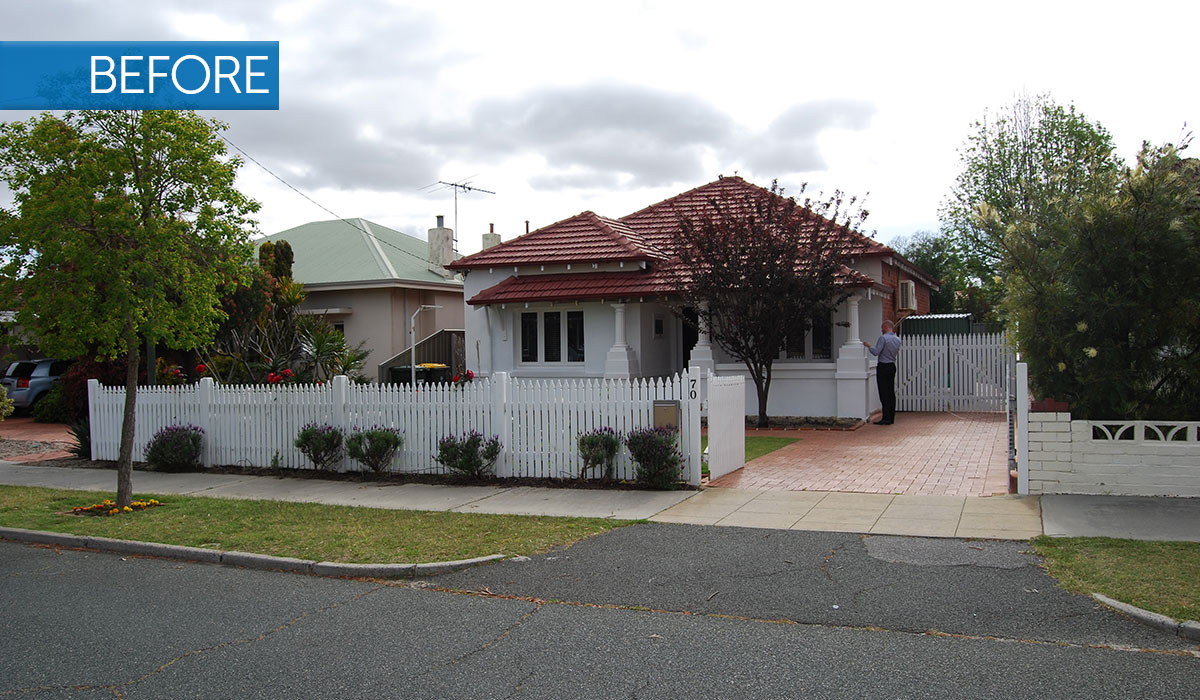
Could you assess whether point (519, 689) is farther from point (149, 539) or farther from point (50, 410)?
point (50, 410)

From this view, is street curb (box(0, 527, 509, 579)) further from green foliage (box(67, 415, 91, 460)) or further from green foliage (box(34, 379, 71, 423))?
green foliage (box(34, 379, 71, 423))

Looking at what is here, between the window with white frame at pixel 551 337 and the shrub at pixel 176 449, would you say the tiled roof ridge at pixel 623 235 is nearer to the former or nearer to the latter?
the window with white frame at pixel 551 337

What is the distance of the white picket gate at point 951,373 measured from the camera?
2044 cm

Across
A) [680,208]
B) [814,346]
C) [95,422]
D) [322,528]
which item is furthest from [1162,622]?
[680,208]

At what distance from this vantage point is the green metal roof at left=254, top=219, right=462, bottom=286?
26.2 meters

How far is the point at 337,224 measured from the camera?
105ft

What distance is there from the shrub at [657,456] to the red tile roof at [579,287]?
25.6 feet

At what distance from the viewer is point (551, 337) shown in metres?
20.6

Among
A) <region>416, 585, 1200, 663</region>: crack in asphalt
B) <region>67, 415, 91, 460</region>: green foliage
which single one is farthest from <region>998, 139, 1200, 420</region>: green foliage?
<region>67, 415, 91, 460</region>: green foliage

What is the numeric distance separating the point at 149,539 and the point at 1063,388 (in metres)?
9.77

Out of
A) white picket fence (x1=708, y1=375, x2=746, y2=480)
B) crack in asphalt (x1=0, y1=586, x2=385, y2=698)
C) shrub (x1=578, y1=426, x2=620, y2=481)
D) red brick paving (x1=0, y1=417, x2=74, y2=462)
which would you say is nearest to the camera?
crack in asphalt (x1=0, y1=586, x2=385, y2=698)

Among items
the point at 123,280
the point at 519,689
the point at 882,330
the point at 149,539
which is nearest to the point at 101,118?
the point at 123,280

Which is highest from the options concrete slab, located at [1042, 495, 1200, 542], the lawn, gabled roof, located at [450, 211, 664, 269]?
gabled roof, located at [450, 211, 664, 269]

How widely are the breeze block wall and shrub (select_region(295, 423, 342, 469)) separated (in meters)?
8.99
